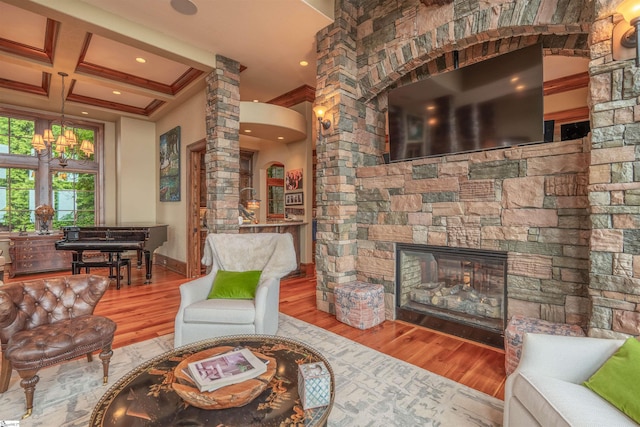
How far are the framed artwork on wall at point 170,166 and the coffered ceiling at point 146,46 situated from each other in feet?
2.36

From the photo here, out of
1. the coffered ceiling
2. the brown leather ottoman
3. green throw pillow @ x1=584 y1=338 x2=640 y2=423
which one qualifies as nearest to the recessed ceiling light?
the coffered ceiling

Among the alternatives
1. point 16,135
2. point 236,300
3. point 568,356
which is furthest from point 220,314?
point 16,135

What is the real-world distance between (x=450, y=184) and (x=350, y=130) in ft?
4.54

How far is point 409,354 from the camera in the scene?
2.61 metres

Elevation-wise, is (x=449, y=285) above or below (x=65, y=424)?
above

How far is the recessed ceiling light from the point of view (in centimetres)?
329

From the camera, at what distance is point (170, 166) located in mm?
6164

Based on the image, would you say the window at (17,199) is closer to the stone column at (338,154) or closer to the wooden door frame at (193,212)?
the wooden door frame at (193,212)

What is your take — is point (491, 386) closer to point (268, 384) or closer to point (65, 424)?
point (268, 384)

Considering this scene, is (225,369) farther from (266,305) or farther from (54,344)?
(54,344)

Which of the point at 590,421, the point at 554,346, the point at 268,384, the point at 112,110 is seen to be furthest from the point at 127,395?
the point at 112,110

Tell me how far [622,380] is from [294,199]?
17.9 feet

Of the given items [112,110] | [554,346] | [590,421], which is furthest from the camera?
[112,110]

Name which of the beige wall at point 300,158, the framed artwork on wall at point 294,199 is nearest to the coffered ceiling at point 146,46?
the beige wall at point 300,158
